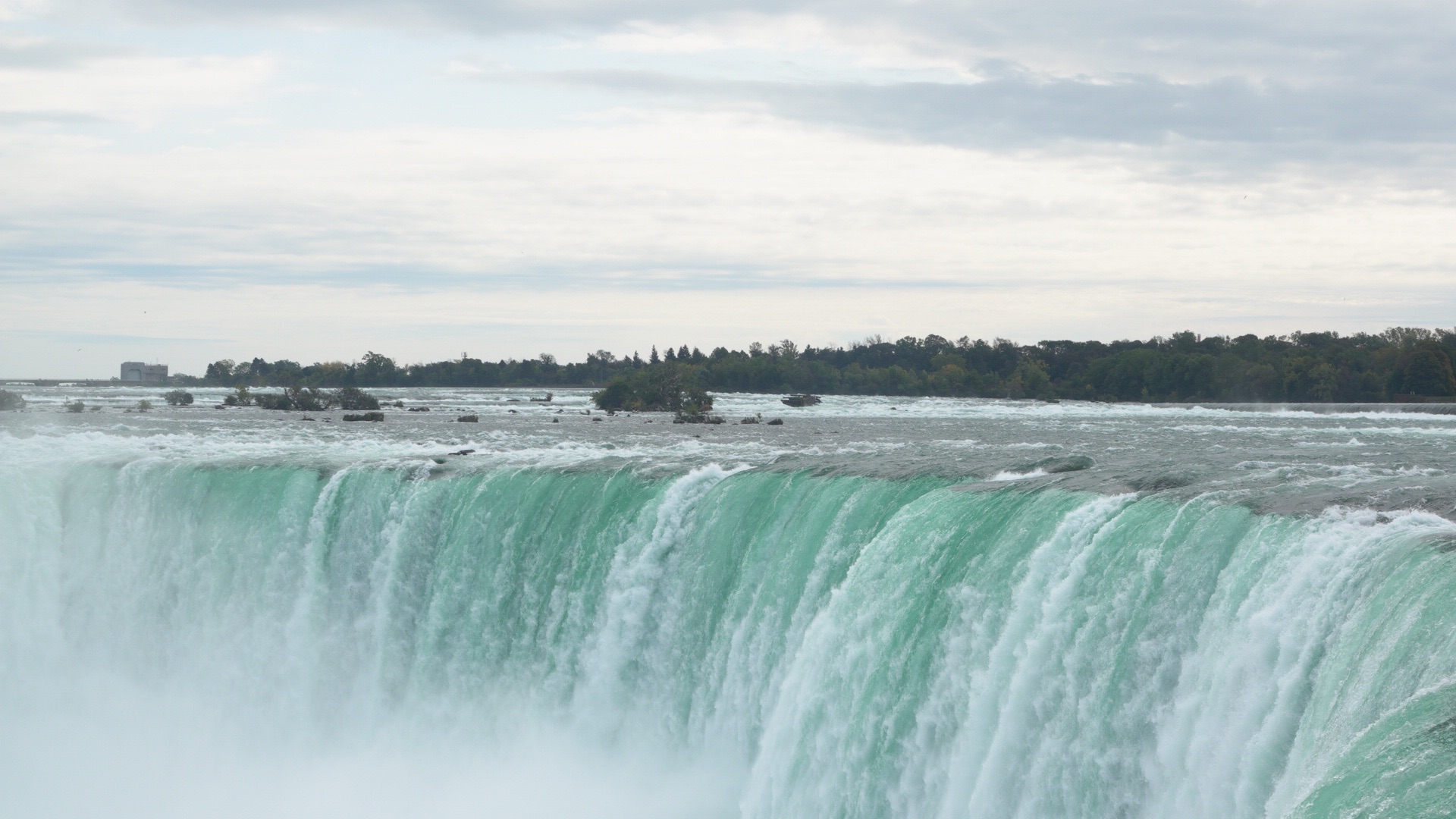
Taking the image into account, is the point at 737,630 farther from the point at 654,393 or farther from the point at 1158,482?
the point at 654,393

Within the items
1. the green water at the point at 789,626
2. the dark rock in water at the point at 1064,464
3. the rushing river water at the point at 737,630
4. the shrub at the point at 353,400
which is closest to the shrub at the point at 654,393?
the shrub at the point at 353,400

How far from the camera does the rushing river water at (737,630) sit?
8.73m

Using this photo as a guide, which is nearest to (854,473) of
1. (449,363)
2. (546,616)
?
(546,616)

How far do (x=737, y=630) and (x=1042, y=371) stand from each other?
8907 cm

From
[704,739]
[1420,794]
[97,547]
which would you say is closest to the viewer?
[1420,794]

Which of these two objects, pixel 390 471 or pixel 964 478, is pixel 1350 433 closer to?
pixel 964 478

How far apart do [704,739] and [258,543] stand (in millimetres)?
9788

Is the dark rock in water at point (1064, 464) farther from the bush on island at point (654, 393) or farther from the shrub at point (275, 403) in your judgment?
the shrub at point (275, 403)

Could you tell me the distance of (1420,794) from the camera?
6.15 meters

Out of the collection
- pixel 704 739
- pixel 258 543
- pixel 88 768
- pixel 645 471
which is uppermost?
pixel 645 471

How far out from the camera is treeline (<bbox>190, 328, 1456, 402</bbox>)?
60.2 meters

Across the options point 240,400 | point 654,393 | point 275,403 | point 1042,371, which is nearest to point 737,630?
point 654,393

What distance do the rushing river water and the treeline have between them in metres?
35.2

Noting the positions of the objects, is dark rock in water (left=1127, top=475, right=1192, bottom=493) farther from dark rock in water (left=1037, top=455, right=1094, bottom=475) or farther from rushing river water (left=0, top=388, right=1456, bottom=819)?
dark rock in water (left=1037, top=455, right=1094, bottom=475)
